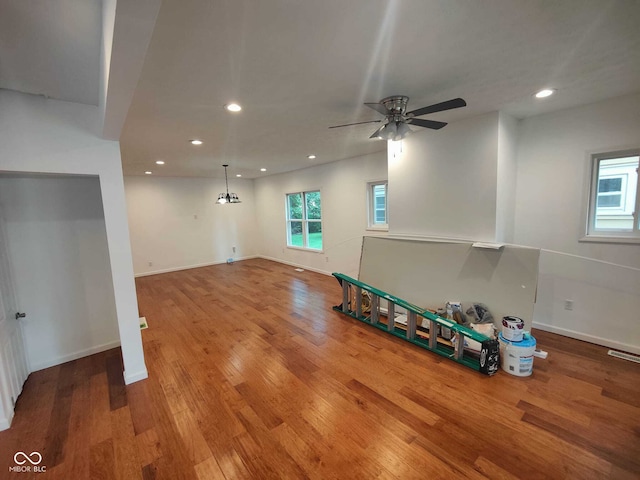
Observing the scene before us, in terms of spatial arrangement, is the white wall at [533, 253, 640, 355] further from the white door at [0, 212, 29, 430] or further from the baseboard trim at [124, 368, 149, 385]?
the white door at [0, 212, 29, 430]

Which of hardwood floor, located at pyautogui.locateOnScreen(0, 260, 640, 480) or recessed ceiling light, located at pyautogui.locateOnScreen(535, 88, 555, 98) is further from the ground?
recessed ceiling light, located at pyautogui.locateOnScreen(535, 88, 555, 98)

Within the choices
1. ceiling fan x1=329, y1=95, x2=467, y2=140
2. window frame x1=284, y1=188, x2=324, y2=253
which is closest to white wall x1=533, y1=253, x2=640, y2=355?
ceiling fan x1=329, y1=95, x2=467, y2=140

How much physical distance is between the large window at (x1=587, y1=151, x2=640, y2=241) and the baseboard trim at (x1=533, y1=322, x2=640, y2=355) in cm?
110

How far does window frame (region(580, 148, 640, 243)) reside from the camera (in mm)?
2689

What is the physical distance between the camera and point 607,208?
290cm

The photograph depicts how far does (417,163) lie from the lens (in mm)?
3684

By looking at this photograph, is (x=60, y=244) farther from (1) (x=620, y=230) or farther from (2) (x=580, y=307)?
(1) (x=620, y=230)

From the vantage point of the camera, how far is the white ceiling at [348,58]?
4.55 feet

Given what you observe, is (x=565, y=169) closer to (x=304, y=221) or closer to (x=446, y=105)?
(x=446, y=105)

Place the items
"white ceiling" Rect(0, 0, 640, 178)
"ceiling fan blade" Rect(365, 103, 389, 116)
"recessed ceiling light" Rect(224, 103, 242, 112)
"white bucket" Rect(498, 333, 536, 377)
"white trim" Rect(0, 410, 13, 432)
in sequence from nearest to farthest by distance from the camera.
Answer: "white ceiling" Rect(0, 0, 640, 178) → "white trim" Rect(0, 410, 13, 432) → "ceiling fan blade" Rect(365, 103, 389, 116) → "white bucket" Rect(498, 333, 536, 377) → "recessed ceiling light" Rect(224, 103, 242, 112)

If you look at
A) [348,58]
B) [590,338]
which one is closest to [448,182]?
[348,58]

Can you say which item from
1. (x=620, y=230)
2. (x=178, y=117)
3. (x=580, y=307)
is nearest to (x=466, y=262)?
(x=580, y=307)

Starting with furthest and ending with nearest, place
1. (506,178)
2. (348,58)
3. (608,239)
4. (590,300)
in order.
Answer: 1. (506,178)
2. (590,300)
3. (608,239)
4. (348,58)

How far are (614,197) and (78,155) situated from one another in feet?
Answer: 17.3
